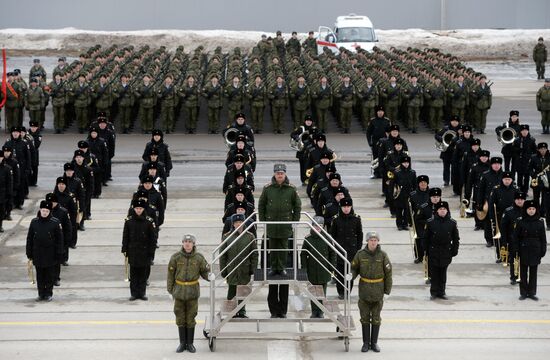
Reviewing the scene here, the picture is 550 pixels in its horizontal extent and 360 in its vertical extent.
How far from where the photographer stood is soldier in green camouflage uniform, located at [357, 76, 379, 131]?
33438mm

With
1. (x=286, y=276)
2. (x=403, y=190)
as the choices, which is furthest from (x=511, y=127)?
(x=286, y=276)

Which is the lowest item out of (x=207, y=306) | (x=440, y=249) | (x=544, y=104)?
(x=207, y=306)

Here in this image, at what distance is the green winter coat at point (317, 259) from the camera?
1750 centimetres

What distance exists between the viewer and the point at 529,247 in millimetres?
18547

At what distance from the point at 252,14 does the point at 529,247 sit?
46.4 m

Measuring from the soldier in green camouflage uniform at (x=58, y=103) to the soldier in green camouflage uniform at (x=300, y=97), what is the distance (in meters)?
5.35

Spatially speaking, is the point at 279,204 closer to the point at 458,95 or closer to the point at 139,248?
the point at 139,248

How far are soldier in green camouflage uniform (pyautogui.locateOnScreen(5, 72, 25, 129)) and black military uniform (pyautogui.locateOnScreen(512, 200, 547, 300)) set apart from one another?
55.2 feet

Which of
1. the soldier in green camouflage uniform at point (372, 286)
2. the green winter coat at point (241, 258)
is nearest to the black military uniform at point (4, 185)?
the green winter coat at point (241, 258)

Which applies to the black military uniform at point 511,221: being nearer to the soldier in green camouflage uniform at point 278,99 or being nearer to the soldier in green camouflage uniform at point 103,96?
the soldier in green camouflage uniform at point 278,99

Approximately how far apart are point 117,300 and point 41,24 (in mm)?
47502

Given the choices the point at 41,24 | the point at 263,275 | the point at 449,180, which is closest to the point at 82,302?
the point at 263,275

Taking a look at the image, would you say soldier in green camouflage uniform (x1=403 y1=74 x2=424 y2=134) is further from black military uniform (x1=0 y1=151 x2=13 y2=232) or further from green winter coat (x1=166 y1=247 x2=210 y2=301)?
green winter coat (x1=166 y1=247 x2=210 y2=301)

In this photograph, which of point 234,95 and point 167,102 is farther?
point 234,95
